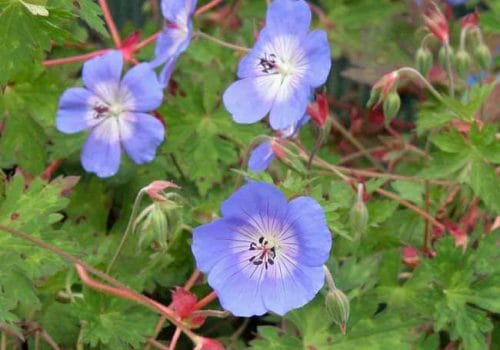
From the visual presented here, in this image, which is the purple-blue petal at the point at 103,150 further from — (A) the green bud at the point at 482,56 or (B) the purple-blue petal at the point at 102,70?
(A) the green bud at the point at 482,56

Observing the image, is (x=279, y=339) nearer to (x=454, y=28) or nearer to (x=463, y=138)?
(x=463, y=138)

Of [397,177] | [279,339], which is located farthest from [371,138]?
[279,339]

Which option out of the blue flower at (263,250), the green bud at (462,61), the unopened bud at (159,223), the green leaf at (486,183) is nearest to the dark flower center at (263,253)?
the blue flower at (263,250)

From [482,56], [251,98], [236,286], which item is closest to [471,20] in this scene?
[482,56]

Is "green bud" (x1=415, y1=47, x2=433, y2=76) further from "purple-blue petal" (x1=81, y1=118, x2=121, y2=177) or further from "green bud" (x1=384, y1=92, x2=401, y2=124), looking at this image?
"purple-blue petal" (x1=81, y1=118, x2=121, y2=177)

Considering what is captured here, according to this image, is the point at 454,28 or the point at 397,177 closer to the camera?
the point at 397,177

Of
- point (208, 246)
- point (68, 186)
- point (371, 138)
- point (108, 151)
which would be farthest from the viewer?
point (371, 138)

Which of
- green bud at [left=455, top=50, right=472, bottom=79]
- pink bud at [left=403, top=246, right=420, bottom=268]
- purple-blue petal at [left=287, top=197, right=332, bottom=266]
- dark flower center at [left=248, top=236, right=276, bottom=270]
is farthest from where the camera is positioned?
green bud at [left=455, top=50, right=472, bottom=79]

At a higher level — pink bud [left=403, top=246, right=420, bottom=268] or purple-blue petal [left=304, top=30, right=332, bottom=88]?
purple-blue petal [left=304, top=30, right=332, bottom=88]

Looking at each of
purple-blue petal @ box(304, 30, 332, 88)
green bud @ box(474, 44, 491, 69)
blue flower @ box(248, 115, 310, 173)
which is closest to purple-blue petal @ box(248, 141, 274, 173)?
blue flower @ box(248, 115, 310, 173)
